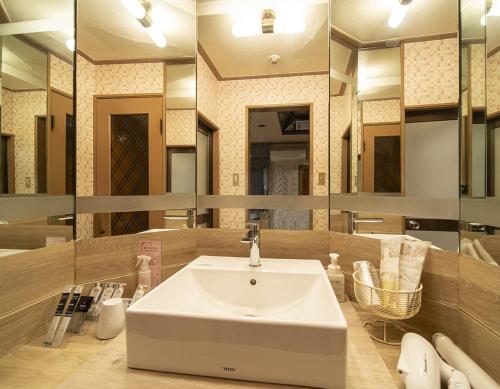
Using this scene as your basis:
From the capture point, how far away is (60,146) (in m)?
0.95

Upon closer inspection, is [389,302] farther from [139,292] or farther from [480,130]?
[139,292]

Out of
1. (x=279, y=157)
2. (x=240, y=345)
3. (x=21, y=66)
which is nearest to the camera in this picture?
(x=240, y=345)

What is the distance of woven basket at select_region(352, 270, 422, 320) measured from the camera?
768 mm

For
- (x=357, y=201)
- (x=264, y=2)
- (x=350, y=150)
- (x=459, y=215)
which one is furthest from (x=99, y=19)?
(x=459, y=215)

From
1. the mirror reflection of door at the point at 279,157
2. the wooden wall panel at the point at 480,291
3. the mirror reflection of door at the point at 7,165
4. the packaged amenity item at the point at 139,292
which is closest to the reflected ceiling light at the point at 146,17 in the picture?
the mirror reflection of door at the point at 279,157

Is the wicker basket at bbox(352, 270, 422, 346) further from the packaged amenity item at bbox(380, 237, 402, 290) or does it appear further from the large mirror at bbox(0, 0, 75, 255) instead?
the large mirror at bbox(0, 0, 75, 255)

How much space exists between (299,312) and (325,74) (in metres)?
1.07

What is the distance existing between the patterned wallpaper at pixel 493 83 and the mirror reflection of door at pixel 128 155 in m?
1.19

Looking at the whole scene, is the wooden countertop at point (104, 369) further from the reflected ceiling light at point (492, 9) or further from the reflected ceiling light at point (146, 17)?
the reflected ceiling light at point (146, 17)

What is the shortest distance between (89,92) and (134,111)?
0.18 metres

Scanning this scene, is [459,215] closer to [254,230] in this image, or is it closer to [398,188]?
[398,188]

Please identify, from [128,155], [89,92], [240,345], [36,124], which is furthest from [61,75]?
[240,345]

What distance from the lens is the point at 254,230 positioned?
108 cm

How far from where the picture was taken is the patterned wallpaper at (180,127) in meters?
1.23
